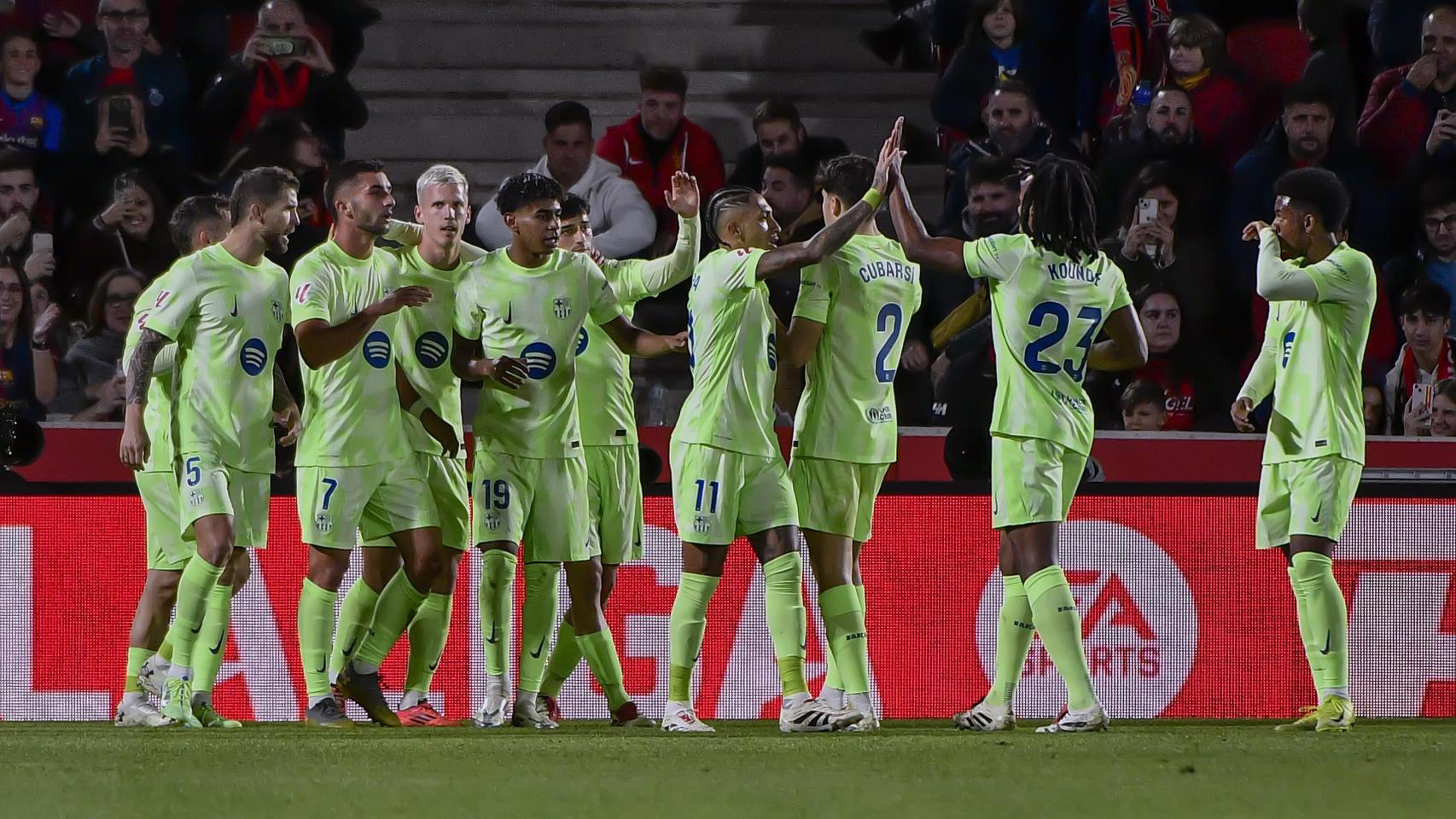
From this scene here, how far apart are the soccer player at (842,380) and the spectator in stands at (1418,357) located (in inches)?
195

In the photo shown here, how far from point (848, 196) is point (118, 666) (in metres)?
3.70

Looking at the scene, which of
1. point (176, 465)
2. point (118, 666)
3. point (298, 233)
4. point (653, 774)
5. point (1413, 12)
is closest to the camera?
point (653, 774)

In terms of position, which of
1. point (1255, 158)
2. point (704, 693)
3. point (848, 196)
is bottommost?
point (704, 693)

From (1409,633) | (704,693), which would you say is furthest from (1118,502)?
(704,693)

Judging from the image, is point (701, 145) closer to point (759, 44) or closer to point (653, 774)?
point (759, 44)

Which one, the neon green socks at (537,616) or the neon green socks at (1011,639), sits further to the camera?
the neon green socks at (537,616)

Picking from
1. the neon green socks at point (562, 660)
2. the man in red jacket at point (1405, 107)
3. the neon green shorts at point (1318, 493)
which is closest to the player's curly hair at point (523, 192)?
the neon green socks at point (562, 660)

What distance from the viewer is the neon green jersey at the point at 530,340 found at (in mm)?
6359

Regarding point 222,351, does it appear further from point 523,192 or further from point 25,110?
point 25,110

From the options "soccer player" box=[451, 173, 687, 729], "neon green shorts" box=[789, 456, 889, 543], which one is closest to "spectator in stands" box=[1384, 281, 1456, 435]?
"neon green shorts" box=[789, 456, 889, 543]

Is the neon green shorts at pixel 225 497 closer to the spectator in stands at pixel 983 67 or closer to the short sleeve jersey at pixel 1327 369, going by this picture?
the short sleeve jersey at pixel 1327 369

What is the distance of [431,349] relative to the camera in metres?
6.77

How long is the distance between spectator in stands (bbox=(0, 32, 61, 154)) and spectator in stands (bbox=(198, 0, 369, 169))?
0.87m

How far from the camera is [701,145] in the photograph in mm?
10805
